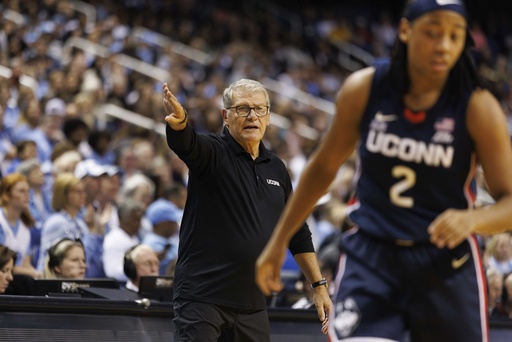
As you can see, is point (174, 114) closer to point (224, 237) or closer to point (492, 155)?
point (224, 237)

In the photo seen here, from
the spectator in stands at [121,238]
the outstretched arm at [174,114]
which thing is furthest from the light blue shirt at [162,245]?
the outstretched arm at [174,114]

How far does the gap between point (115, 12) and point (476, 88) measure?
15384 millimetres

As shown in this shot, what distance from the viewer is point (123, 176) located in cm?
1109

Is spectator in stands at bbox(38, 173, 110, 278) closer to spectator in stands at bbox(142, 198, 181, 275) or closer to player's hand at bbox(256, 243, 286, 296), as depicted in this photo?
Answer: spectator in stands at bbox(142, 198, 181, 275)

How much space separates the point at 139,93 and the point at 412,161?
1067 centimetres

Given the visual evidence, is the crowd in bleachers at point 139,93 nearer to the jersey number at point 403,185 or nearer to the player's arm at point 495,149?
the player's arm at point 495,149

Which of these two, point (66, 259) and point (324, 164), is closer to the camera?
point (324, 164)

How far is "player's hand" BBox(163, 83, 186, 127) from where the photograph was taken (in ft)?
16.3

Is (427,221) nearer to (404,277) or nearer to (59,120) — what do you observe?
(404,277)

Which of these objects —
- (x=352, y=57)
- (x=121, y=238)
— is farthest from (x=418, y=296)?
(x=352, y=57)

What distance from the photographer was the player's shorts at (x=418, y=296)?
11.7ft

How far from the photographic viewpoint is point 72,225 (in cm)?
851

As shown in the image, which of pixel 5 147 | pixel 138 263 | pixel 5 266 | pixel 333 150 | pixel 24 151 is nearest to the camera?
pixel 333 150

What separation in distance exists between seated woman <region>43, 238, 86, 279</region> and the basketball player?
3801 millimetres
